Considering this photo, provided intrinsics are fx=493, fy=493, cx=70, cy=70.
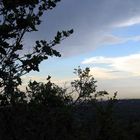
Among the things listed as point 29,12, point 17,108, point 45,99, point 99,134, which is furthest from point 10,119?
point 99,134

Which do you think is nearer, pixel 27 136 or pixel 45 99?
pixel 27 136

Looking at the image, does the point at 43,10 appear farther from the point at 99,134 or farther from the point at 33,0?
the point at 99,134

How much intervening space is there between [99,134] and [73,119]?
219 cm

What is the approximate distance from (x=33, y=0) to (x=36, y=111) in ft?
8.92

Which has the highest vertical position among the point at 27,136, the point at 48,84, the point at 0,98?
the point at 48,84

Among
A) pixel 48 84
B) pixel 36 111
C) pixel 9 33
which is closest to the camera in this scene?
pixel 9 33

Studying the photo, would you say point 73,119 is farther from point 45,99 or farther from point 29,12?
point 29,12

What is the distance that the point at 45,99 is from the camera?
51.2 ft

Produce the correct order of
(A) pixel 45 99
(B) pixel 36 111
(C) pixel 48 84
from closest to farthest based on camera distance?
(B) pixel 36 111, (A) pixel 45 99, (C) pixel 48 84

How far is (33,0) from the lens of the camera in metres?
11.9

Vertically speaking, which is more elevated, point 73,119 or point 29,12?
point 29,12

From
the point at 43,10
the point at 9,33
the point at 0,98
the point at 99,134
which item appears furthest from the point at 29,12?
the point at 99,134

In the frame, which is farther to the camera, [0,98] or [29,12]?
[29,12]

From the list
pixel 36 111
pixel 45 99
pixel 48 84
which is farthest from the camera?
pixel 48 84
